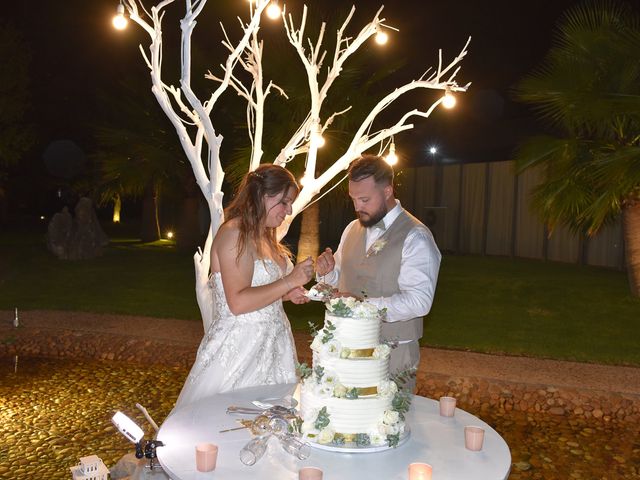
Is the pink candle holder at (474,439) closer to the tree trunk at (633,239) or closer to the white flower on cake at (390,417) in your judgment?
the white flower on cake at (390,417)

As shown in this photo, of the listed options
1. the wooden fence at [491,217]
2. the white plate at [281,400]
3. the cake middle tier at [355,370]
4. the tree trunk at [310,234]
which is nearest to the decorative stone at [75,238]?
the wooden fence at [491,217]

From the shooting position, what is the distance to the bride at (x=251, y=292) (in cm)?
335

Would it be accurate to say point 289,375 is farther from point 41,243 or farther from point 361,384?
point 41,243

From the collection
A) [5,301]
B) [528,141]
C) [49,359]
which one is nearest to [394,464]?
[49,359]

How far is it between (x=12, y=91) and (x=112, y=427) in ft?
60.1

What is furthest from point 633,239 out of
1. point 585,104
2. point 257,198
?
point 257,198

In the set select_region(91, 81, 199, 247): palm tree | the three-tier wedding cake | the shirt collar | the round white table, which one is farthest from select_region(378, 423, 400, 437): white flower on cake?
select_region(91, 81, 199, 247): palm tree

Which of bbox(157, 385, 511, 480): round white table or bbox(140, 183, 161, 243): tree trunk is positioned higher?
bbox(140, 183, 161, 243): tree trunk

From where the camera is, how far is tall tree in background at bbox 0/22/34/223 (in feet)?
67.1

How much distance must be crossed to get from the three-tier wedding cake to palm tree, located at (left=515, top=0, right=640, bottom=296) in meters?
6.99

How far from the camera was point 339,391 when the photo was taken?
2.47m

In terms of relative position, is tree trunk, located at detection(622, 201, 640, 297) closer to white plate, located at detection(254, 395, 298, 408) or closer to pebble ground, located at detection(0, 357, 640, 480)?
pebble ground, located at detection(0, 357, 640, 480)

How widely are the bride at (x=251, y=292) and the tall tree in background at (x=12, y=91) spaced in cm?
1960

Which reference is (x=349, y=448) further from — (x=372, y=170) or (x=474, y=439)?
(x=372, y=170)
